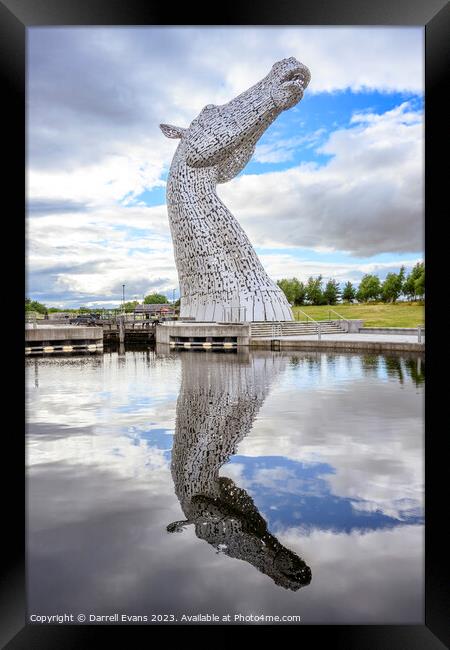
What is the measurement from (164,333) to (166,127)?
9.22 meters

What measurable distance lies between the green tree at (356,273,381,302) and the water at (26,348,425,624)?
47444 millimetres

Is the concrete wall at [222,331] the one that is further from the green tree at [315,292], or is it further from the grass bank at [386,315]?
the green tree at [315,292]

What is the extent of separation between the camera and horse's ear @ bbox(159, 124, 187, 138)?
22402 mm

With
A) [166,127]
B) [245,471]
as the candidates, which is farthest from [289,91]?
[245,471]

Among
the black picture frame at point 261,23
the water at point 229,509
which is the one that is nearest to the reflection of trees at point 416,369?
the water at point 229,509

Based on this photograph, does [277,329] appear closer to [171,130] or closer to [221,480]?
[171,130]

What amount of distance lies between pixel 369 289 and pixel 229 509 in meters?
52.2

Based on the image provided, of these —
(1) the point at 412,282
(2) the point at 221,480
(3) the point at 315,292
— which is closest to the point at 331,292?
(3) the point at 315,292

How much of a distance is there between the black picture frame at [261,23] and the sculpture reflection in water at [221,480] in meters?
0.76

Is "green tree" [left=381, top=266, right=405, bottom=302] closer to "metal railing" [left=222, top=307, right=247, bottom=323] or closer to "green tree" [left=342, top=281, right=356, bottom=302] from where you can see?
"green tree" [left=342, top=281, right=356, bottom=302]

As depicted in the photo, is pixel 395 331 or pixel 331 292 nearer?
pixel 395 331

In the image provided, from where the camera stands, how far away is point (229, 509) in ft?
10.7

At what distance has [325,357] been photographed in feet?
45.4
